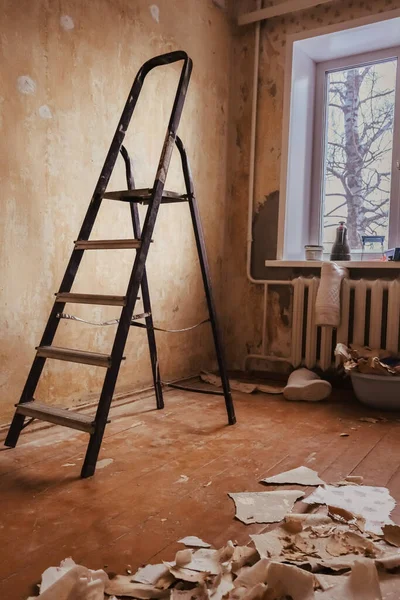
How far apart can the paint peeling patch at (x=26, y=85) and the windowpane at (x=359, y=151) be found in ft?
6.66

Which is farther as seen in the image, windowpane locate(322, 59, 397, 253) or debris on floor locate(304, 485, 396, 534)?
windowpane locate(322, 59, 397, 253)

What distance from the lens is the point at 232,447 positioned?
77.7 inches

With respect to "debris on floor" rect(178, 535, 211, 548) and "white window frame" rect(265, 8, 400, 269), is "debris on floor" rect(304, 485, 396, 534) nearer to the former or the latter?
"debris on floor" rect(178, 535, 211, 548)

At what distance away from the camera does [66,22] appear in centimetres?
221

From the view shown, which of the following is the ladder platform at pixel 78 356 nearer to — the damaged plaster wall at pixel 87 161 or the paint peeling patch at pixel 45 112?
the damaged plaster wall at pixel 87 161

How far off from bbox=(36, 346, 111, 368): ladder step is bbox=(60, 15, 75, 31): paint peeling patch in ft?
4.68

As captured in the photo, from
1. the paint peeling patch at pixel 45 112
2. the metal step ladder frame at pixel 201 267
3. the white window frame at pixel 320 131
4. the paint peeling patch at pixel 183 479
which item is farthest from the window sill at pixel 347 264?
the paint peeling patch at pixel 183 479

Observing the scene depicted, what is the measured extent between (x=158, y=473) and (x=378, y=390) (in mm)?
1345

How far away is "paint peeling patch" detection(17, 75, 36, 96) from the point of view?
6.64ft

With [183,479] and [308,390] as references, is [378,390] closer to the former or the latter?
[308,390]

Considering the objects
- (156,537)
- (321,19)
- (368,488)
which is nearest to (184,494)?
(156,537)

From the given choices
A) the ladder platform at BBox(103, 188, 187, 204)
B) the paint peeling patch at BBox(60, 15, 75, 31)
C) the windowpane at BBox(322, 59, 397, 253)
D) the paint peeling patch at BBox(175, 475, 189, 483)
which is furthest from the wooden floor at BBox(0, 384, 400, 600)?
the paint peeling patch at BBox(60, 15, 75, 31)

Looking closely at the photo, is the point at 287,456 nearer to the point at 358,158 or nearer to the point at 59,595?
the point at 59,595

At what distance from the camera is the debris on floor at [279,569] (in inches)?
40.8
